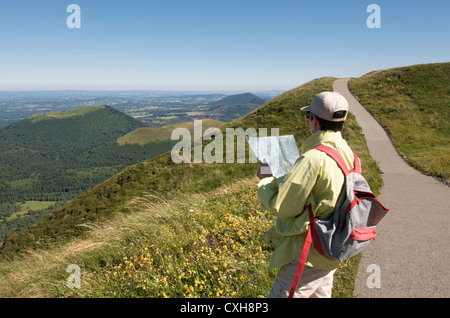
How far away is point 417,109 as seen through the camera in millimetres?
22703

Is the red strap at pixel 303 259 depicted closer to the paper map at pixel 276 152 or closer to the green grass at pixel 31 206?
the paper map at pixel 276 152

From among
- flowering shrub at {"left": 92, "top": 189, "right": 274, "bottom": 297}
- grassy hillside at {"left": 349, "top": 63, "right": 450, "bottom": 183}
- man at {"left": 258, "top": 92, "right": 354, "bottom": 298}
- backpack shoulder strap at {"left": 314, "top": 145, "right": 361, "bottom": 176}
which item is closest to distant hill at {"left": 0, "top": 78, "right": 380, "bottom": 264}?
grassy hillside at {"left": 349, "top": 63, "right": 450, "bottom": 183}

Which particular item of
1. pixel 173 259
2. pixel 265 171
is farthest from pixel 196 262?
pixel 265 171

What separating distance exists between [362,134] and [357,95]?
47.5ft

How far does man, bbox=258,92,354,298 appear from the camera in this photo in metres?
1.97

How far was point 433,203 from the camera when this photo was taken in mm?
7906

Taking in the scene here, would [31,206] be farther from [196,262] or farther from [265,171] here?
[265,171]

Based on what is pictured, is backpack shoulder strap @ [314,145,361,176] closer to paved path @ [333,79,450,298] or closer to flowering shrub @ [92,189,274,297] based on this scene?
flowering shrub @ [92,189,274,297]

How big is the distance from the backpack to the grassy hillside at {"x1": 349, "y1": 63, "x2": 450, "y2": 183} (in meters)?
11.0

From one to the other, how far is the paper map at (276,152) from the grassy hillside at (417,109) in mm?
11036

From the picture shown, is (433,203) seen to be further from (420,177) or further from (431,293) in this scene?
(431,293)

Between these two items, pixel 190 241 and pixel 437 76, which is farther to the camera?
pixel 437 76

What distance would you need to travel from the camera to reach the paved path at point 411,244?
405cm
